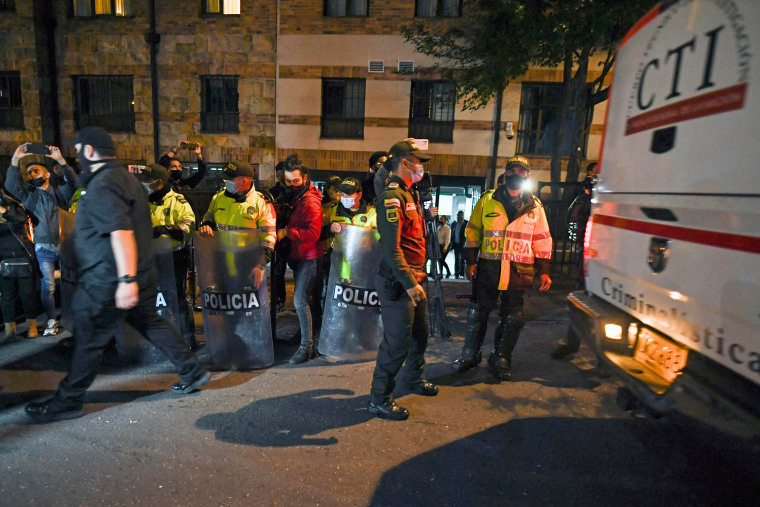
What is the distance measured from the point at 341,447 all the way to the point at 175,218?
2.83 m

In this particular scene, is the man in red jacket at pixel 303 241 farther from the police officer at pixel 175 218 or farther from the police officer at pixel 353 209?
the police officer at pixel 175 218

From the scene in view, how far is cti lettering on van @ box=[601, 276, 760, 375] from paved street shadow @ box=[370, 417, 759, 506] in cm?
102

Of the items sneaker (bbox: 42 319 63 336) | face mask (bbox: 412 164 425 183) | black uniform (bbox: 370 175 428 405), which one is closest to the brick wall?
sneaker (bbox: 42 319 63 336)

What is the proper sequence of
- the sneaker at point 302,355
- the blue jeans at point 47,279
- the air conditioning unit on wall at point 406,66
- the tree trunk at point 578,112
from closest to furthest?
the sneaker at point 302,355 → the blue jeans at point 47,279 → the tree trunk at point 578,112 → the air conditioning unit on wall at point 406,66

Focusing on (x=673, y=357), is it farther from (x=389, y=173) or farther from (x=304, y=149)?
(x=304, y=149)

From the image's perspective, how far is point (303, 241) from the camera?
468 centimetres

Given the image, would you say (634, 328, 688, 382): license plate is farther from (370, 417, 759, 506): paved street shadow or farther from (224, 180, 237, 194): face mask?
(224, 180, 237, 194): face mask

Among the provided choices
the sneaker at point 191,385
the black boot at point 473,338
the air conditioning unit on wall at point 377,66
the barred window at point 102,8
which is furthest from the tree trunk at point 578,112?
the barred window at point 102,8

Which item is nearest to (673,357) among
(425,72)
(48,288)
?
(48,288)

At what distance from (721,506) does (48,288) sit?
21.0 feet

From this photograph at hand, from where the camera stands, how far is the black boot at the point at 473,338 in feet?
14.7

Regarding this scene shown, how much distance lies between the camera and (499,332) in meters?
4.50

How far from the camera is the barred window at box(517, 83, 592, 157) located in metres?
12.6

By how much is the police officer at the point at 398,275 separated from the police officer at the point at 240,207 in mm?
1386
